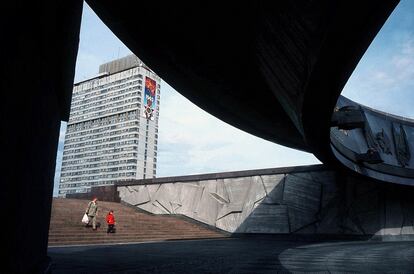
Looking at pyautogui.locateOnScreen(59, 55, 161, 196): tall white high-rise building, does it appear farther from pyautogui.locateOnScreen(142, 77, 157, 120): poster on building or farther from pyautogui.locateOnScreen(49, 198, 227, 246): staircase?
pyautogui.locateOnScreen(49, 198, 227, 246): staircase

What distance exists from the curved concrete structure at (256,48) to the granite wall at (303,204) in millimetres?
8206

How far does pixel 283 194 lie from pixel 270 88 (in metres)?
11.6

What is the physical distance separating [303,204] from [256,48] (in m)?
13.3

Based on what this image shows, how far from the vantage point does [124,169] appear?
323 feet

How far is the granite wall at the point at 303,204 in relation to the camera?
57.7ft

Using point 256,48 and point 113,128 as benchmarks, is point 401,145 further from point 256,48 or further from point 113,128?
point 113,128

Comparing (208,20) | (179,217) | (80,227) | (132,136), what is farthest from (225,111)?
(132,136)

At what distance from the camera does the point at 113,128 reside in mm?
102438

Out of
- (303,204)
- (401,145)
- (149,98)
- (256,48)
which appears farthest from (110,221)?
(149,98)

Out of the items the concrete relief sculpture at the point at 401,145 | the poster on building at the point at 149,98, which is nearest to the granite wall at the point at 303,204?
the concrete relief sculpture at the point at 401,145

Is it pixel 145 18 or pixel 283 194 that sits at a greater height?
pixel 145 18

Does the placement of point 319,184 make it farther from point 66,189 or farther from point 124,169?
point 66,189

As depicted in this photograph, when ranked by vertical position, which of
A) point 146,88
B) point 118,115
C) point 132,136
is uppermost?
point 146,88

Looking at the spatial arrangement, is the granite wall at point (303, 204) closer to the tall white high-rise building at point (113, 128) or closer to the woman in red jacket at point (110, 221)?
the woman in red jacket at point (110, 221)
